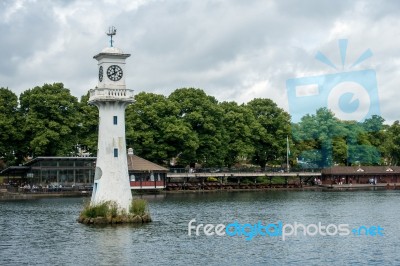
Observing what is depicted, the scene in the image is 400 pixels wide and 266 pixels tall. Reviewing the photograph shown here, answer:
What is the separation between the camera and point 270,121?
12225 cm

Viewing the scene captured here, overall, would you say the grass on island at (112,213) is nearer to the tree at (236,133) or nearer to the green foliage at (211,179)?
the tree at (236,133)

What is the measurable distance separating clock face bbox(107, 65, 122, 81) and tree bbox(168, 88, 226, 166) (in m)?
53.0

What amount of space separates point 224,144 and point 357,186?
26853mm

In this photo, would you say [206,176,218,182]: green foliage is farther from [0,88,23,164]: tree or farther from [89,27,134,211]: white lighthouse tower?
[89,27,134,211]: white lighthouse tower

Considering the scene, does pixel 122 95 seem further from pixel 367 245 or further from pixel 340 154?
pixel 340 154

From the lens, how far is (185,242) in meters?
45.2

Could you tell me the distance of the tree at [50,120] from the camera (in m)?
95.3

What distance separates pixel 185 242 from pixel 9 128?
2219 inches

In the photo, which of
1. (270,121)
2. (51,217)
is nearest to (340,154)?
(270,121)

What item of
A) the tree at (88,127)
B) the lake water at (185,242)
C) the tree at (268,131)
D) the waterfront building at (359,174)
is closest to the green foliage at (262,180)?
the tree at (268,131)

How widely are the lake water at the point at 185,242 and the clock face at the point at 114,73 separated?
11.7m

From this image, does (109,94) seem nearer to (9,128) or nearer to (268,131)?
(9,128)

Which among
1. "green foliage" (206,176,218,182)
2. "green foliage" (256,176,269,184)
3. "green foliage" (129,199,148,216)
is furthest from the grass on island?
"green foliage" (256,176,269,184)

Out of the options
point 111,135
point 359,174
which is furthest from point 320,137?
point 111,135
